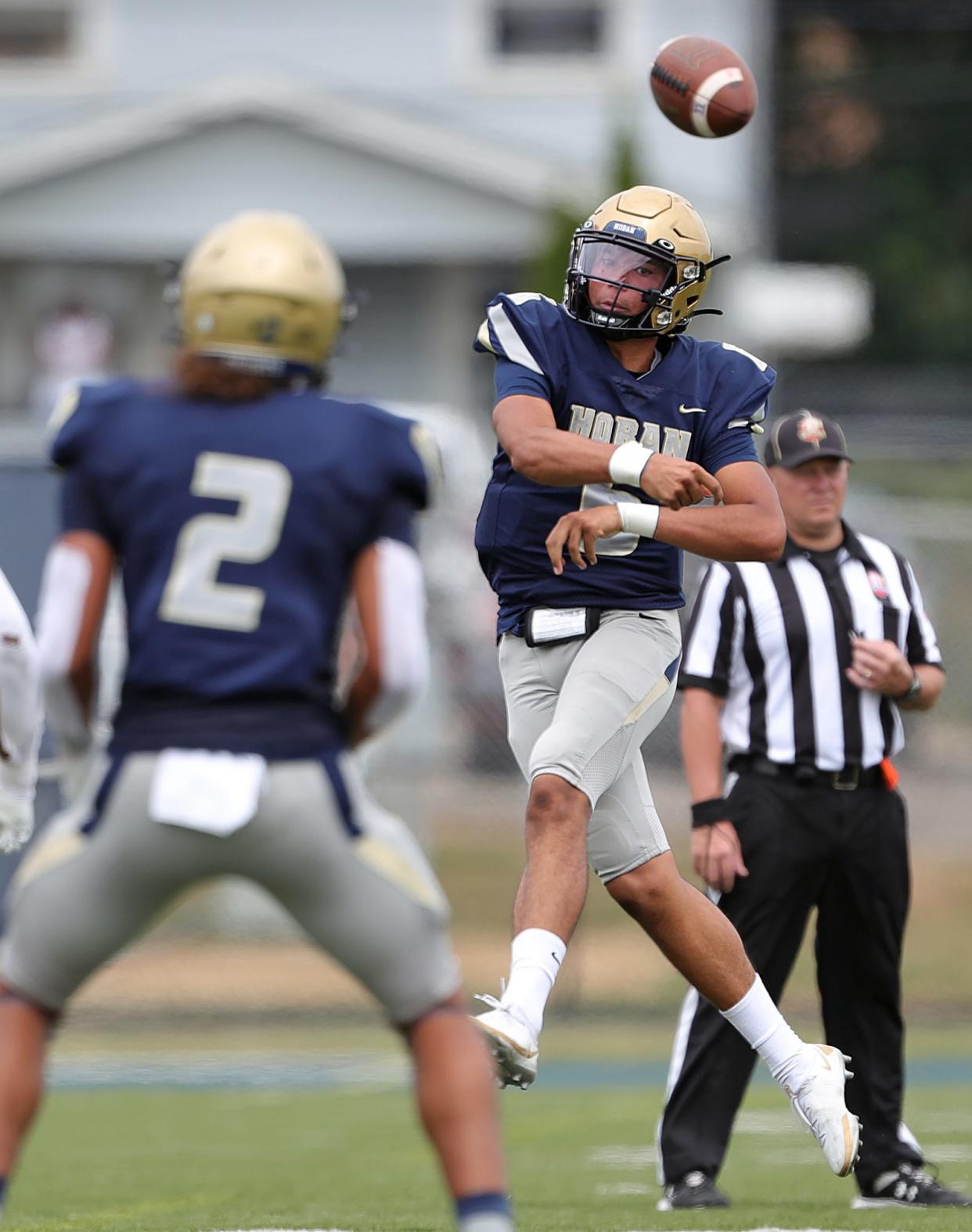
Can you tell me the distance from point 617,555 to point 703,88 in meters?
1.24

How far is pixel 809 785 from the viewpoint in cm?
625

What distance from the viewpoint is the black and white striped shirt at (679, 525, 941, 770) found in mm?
6238

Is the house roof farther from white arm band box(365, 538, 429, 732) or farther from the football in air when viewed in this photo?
white arm band box(365, 538, 429, 732)

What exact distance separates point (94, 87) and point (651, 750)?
12.2 metres

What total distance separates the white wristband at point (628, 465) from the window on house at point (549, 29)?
17.8m

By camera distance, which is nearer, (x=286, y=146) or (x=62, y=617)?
(x=62, y=617)

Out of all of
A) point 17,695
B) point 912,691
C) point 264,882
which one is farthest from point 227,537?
point 912,691

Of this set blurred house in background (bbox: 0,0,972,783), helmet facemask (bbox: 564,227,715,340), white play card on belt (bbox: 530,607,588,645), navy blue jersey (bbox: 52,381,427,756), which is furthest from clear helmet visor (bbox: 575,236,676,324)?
blurred house in background (bbox: 0,0,972,783)

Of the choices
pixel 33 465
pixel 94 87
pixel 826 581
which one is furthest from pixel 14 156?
pixel 826 581

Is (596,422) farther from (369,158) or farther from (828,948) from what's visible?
(369,158)

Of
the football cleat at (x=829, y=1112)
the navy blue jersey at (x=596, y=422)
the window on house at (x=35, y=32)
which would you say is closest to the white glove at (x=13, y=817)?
the navy blue jersey at (x=596, y=422)

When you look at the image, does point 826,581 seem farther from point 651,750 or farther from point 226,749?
point 651,750

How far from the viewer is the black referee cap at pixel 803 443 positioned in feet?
20.5

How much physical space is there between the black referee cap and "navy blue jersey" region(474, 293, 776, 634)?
3.30ft
